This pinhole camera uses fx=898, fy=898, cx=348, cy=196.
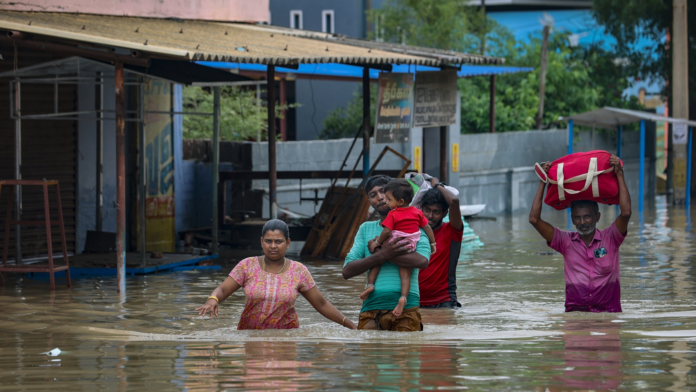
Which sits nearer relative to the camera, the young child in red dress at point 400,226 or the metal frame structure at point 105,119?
the young child in red dress at point 400,226

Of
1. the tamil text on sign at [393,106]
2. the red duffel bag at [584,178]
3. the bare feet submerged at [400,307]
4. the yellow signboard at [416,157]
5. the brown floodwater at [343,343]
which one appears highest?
the tamil text on sign at [393,106]

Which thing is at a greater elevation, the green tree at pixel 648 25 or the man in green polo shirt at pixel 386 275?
the green tree at pixel 648 25

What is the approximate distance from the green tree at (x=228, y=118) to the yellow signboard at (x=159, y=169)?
6.40 meters

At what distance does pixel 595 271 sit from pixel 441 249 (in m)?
1.24

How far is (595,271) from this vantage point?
6.71 meters

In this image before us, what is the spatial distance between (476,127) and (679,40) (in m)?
5.94

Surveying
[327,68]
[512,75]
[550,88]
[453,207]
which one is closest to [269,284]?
[453,207]

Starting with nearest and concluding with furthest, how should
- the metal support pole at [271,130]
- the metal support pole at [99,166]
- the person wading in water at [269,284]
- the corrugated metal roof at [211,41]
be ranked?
the person wading in water at [269,284] < the corrugated metal roof at [211,41] < the metal support pole at [271,130] < the metal support pole at [99,166]

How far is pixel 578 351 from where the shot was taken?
588cm

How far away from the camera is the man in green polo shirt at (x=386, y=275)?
5949 mm

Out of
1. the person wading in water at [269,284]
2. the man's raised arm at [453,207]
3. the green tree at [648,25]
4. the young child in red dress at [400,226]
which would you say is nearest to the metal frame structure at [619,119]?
the green tree at [648,25]

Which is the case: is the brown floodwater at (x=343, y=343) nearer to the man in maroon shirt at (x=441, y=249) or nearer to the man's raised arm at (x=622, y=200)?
the man in maroon shirt at (x=441, y=249)

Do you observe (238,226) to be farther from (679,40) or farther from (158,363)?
(679,40)

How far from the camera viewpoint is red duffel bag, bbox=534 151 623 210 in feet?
21.8
